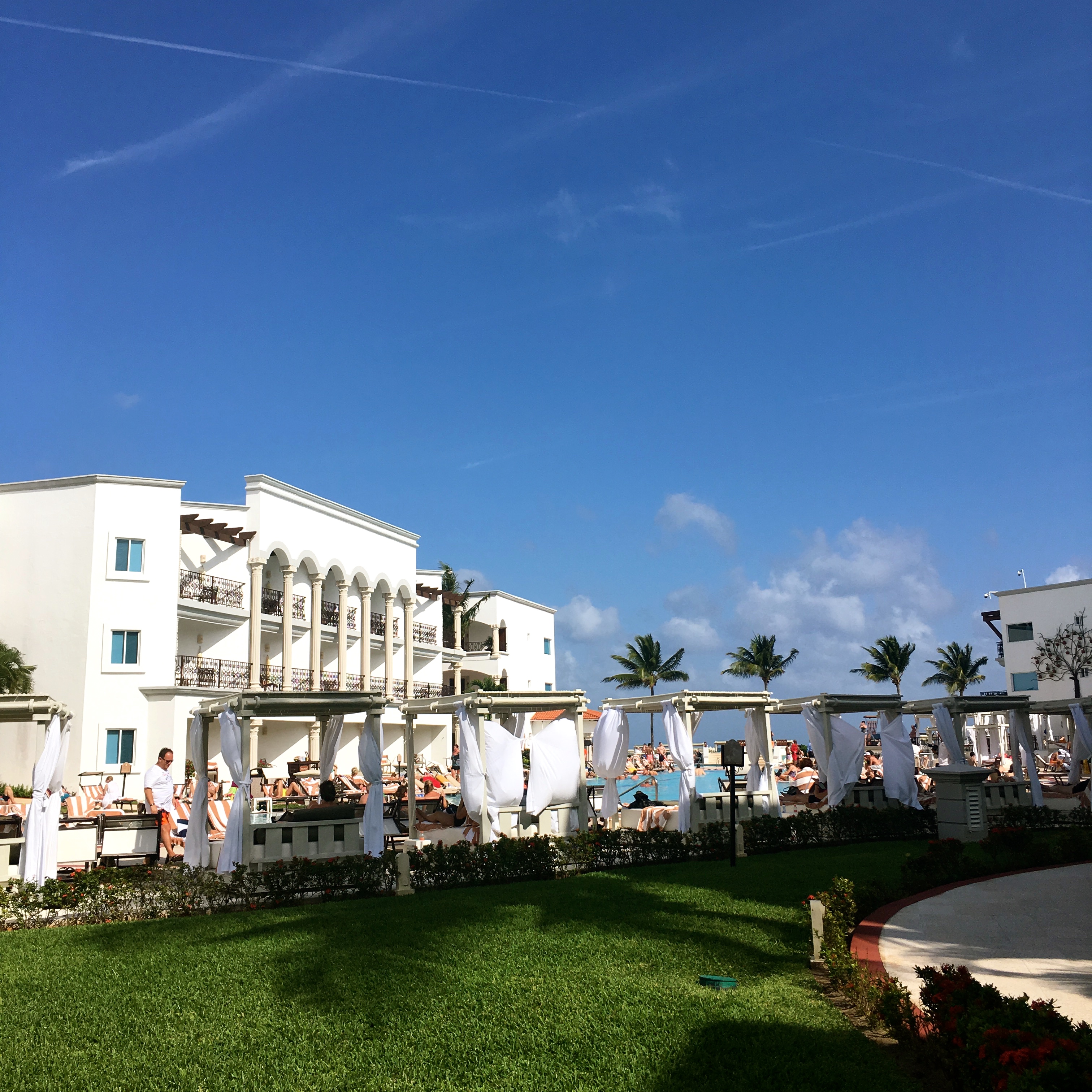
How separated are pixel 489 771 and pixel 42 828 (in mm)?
6396

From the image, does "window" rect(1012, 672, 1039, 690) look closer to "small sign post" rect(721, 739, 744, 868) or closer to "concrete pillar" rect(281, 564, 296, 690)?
"concrete pillar" rect(281, 564, 296, 690)

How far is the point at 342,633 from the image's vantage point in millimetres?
37750

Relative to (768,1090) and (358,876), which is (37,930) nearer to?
(358,876)

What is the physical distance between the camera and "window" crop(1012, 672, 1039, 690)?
151ft

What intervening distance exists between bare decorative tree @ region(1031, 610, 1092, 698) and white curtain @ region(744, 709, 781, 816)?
85.2ft

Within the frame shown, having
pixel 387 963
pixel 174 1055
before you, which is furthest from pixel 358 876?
pixel 174 1055

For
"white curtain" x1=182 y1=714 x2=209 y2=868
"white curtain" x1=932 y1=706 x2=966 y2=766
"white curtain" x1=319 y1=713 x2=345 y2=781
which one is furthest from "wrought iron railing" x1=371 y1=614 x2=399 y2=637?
"white curtain" x1=182 y1=714 x2=209 y2=868

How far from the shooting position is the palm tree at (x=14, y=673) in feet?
87.0

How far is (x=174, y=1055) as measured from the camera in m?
6.03

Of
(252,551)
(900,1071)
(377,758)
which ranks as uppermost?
(252,551)

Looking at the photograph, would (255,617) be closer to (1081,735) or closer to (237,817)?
(237,817)

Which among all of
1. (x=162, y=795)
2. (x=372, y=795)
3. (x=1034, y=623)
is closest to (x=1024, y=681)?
(x=1034, y=623)

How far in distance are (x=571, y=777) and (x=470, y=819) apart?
6.08ft

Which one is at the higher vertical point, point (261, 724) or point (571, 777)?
point (261, 724)
